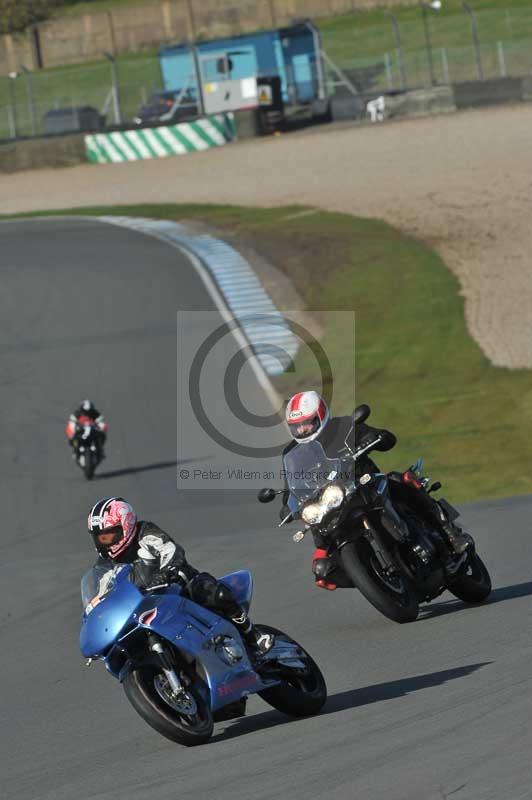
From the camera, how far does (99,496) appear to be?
59.9ft

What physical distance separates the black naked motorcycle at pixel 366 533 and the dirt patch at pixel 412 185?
1333cm

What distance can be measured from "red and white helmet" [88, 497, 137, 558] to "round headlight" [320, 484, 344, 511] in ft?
7.12

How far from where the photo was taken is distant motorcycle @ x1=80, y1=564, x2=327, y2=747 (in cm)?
645

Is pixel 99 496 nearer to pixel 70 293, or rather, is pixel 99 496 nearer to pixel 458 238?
pixel 70 293

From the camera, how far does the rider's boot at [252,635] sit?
274 inches

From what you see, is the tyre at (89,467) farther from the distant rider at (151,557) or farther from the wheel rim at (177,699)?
the wheel rim at (177,699)

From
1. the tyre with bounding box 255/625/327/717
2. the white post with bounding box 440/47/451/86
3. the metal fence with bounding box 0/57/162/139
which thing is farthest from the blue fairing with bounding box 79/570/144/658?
the white post with bounding box 440/47/451/86

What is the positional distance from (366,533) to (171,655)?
8.54 ft

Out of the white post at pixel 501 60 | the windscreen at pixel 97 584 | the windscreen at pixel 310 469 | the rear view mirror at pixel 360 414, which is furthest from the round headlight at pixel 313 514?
the white post at pixel 501 60

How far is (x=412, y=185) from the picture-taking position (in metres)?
35.0

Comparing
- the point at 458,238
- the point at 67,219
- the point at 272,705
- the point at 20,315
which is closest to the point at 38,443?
the point at 20,315

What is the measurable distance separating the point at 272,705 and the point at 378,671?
43.4 inches

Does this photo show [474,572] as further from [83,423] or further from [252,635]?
[83,423]

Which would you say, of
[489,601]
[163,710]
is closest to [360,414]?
[489,601]
